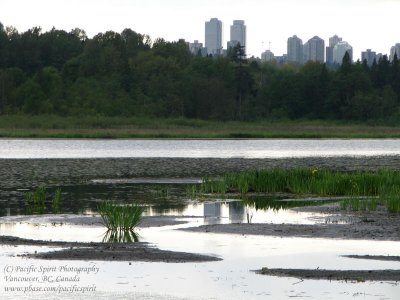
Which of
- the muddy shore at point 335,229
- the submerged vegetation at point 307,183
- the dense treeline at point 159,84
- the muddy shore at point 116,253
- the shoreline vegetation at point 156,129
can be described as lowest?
the muddy shore at point 116,253

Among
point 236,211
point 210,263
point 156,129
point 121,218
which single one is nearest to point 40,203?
point 236,211

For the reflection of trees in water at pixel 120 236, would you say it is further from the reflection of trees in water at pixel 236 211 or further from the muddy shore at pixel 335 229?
the reflection of trees in water at pixel 236 211

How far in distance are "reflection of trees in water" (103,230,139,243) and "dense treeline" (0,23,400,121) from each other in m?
105

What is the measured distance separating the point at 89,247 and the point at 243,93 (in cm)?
13980

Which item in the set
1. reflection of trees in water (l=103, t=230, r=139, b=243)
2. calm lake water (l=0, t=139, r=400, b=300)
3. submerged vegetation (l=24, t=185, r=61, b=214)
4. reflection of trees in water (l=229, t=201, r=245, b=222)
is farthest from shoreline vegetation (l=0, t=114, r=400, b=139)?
reflection of trees in water (l=103, t=230, r=139, b=243)

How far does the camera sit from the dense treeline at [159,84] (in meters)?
139

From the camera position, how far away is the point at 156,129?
11931 cm

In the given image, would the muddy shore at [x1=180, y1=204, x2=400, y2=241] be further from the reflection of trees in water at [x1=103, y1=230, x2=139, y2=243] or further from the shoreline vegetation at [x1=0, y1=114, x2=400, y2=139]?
the shoreline vegetation at [x1=0, y1=114, x2=400, y2=139]

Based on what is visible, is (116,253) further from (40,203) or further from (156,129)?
(156,129)

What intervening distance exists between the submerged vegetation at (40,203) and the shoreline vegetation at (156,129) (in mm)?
70806

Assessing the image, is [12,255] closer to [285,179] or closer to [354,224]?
[354,224]

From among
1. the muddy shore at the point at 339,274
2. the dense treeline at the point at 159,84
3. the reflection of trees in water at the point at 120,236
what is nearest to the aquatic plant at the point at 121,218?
the reflection of trees in water at the point at 120,236

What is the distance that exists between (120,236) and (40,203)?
9.46 metres

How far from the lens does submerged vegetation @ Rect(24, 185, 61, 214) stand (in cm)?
3271
